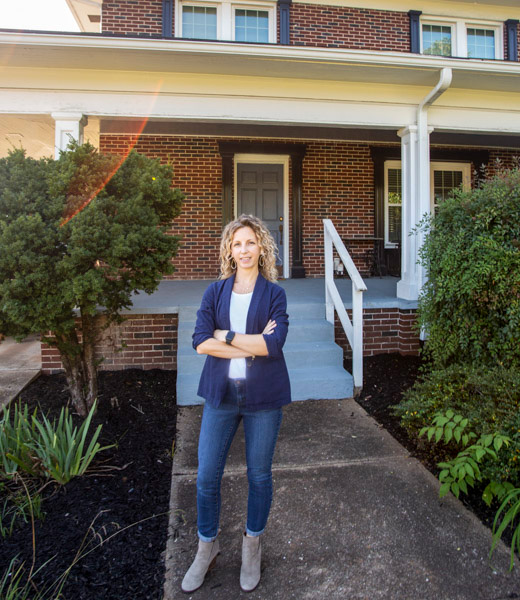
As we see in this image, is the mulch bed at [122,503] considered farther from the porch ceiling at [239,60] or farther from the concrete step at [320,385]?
the porch ceiling at [239,60]

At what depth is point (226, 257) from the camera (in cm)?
221

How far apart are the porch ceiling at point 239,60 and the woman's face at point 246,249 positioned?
141 inches

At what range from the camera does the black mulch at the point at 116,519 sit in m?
1.96

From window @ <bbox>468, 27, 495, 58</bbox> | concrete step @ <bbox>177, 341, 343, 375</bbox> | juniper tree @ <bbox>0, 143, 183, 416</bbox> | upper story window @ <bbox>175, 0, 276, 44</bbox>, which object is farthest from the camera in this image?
window @ <bbox>468, 27, 495, 58</bbox>

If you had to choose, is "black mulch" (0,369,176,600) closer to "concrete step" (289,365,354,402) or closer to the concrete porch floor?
"concrete step" (289,365,354,402)

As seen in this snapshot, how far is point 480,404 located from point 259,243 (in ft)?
6.27

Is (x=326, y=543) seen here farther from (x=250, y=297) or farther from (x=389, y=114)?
(x=389, y=114)

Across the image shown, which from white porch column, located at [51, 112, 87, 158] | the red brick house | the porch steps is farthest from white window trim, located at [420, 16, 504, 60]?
white porch column, located at [51, 112, 87, 158]

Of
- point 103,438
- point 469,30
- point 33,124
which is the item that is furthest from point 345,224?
point 103,438

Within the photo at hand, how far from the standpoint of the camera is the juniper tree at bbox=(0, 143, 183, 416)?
3359 millimetres

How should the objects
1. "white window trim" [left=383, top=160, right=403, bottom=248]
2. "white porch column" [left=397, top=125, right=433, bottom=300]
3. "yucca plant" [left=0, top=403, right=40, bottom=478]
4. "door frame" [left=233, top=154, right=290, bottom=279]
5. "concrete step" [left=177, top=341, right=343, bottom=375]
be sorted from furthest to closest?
"white window trim" [left=383, top=160, right=403, bottom=248]
"door frame" [left=233, top=154, right=290, bottom=279]
"white porch column" [left=397, top=125, right=433, bottom=300]
"concrete step" [left=177, top=341, right=343, bottom=375]
"yucca plant" [left=0, top=403, right=40, bottom=478]

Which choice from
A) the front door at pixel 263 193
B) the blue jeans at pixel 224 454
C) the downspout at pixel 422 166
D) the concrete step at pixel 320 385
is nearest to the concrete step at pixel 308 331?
the concrete step at pixel 320 385

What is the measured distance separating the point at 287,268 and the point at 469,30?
589 centimetres

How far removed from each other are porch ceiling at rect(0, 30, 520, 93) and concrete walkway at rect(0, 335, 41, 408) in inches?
120
